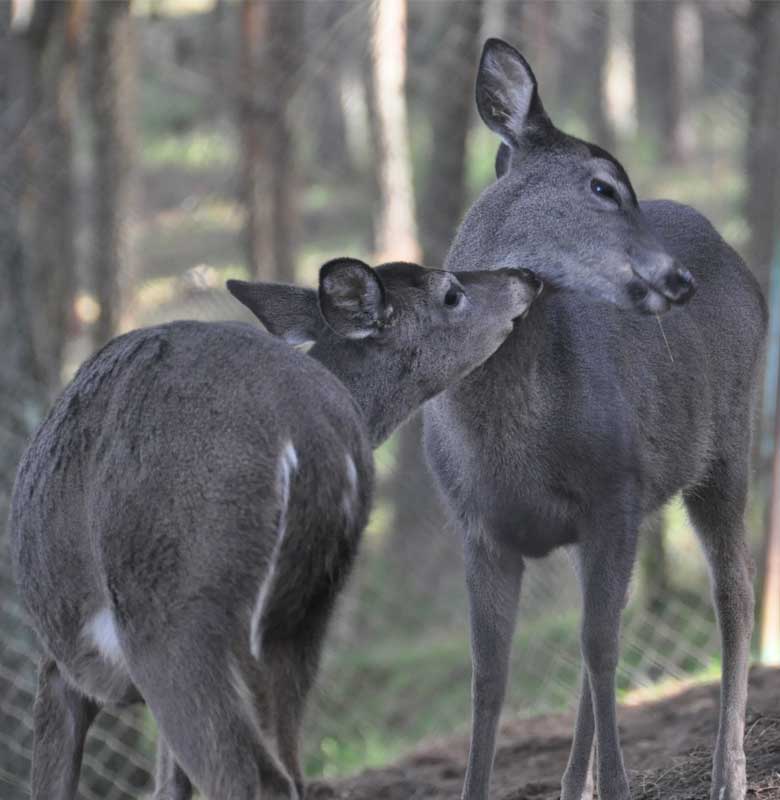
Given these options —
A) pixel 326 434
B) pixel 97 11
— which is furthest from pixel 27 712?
pixel 97 11

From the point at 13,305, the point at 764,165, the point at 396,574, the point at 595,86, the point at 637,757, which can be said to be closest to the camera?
the point at 637,757

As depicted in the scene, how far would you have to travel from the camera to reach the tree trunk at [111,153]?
9367 mm

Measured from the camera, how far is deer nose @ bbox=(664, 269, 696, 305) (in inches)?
179

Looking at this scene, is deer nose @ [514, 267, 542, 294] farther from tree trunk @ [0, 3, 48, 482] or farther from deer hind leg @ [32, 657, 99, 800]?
tree trunk @ [0, 3, 48, 482]

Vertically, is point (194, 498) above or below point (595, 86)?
above

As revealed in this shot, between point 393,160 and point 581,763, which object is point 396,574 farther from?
point 581,763

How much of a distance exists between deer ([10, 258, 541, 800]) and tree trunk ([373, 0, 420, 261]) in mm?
5309

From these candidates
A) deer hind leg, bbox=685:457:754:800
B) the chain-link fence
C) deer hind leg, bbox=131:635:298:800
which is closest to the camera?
deer hind leg, bbox=131:635:298:800

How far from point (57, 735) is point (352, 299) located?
1.49 metres

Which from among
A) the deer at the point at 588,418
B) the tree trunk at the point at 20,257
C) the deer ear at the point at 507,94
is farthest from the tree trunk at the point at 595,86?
the deer at the point at 588,418

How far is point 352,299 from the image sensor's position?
4395 mm

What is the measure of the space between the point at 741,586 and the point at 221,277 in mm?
5593

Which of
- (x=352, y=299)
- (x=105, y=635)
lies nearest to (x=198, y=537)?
(x=105, y=635)

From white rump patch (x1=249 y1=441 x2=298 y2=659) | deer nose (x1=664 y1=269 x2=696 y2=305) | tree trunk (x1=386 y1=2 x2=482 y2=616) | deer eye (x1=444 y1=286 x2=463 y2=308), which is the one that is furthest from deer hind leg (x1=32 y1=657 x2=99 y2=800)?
tree trunk (x1=386 y1=2 x2=482 y2=616)
